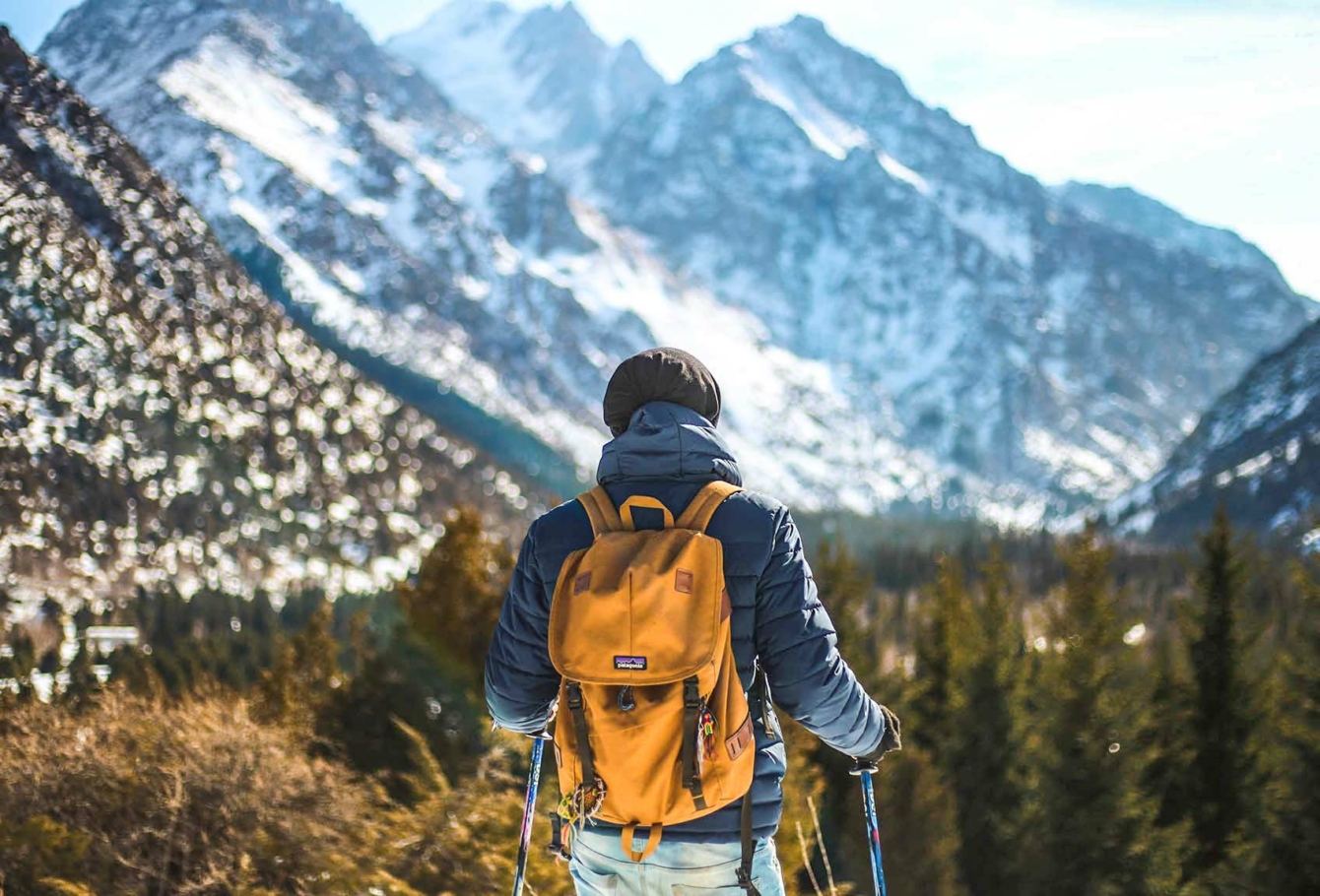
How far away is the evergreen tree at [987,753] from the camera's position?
84.5 feet

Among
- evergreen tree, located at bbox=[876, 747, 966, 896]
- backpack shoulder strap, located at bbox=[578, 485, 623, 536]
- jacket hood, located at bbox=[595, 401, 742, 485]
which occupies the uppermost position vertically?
jacket hood, located at bbox=[595, 401, 742, 485]

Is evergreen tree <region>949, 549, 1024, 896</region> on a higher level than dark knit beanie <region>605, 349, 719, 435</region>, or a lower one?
lower

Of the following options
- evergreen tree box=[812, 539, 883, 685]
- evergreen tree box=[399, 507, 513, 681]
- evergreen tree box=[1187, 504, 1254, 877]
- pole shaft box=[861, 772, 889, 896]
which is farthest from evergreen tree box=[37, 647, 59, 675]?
pole shaft box=[861, 772, 889, 896]

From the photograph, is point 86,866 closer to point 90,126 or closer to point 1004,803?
point 1004,803

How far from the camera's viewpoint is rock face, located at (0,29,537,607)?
12181cm

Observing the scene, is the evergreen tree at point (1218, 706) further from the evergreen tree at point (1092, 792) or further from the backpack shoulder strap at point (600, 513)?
the backpack shoulder strap at point (600, 513)

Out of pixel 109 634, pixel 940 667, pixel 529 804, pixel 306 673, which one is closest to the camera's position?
pixel 529 804

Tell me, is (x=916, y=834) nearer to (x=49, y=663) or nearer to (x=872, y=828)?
(x=872, y=828)

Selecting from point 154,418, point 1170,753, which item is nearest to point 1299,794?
point 1170,753

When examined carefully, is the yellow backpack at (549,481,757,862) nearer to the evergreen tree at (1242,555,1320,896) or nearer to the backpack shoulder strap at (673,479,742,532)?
the backpack shoulder strap at (673,479,742,532)

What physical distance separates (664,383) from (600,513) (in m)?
0.53

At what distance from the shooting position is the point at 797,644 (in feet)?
11.6

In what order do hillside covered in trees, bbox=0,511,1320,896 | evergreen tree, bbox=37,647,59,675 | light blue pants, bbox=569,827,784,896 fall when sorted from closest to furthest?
light blue pants, bbox=569,827,784,896
hillside covered in trees, bbox=0,511,1320,896
evergreen tree, bbox=37,647,59,675

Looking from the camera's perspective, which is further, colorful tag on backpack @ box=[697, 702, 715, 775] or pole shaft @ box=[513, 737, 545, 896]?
pole shaft @ box=[513, 737, 545, 896]
